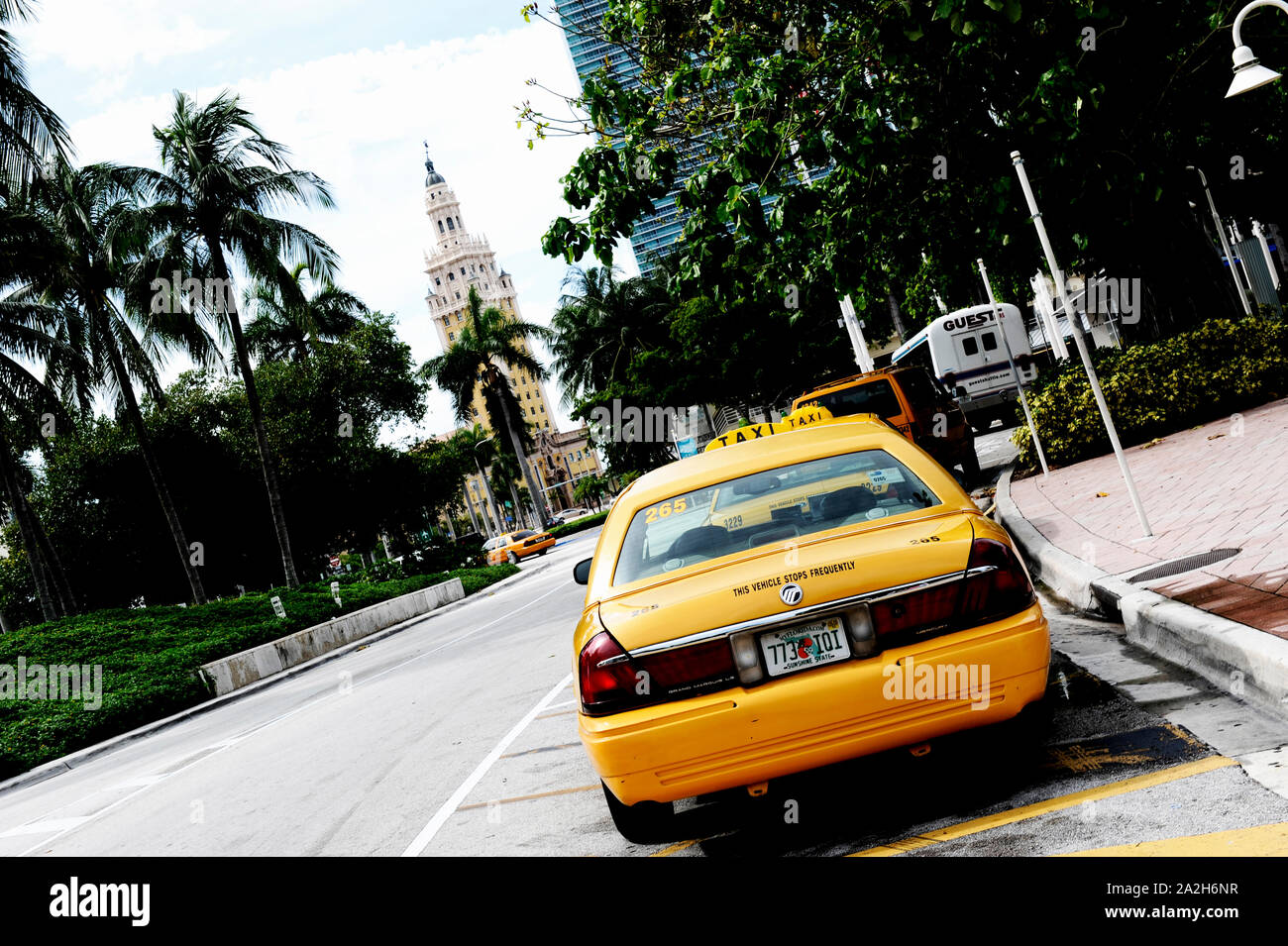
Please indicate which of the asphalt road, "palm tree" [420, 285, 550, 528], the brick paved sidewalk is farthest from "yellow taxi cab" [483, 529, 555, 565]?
the brick paved sidewalk

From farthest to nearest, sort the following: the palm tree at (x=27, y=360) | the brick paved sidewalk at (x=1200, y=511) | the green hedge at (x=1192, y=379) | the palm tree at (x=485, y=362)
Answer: the palm tree at (x=485, y=362) < the palm tree at (x=27, y=360) < the green hedge at (x=1192, y=379) < the brick paved sidewalk at (x=1200, y=511)

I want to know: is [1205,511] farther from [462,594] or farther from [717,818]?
[462,594]

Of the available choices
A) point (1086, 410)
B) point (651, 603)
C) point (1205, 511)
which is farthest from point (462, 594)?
point (651, 603)

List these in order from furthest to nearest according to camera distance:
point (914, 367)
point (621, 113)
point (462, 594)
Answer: point (462, 594) < point (914, 367) < point (621, 113)

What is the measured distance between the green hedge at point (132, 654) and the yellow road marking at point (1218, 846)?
14.6m

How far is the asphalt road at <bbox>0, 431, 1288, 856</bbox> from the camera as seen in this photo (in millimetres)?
3486

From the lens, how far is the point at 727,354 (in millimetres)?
43062

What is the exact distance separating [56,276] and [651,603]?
77.8 feet

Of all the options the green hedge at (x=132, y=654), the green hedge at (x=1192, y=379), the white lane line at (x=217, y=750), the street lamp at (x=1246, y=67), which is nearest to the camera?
the street lamp at (x=1246, y=67)

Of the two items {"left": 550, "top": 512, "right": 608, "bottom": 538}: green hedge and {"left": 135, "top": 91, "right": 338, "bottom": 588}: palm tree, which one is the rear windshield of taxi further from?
{"left": 550, "top": 512, "right": 608, "bottom": 538}: green hedge

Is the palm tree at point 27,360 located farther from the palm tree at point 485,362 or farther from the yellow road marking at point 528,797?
the palm tree at point 485,362

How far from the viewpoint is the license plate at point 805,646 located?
12.0 ft

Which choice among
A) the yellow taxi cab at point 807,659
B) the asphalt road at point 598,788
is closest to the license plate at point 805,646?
the yellow taxi cab at point 807,659

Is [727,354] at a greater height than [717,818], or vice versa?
[727,354]
